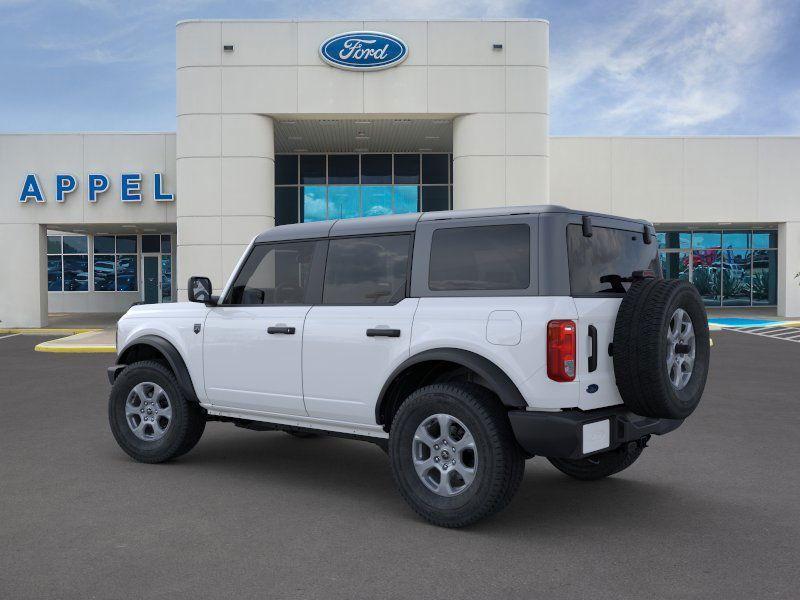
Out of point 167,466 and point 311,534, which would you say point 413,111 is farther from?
point 311,534

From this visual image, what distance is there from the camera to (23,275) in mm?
24672

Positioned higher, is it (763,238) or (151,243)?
(763,238)

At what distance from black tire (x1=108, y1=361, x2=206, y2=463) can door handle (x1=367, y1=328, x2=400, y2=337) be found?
215 cm

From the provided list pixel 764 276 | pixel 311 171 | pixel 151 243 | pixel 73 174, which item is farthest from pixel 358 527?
pixel 764 276

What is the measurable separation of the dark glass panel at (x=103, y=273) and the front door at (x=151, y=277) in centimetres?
153

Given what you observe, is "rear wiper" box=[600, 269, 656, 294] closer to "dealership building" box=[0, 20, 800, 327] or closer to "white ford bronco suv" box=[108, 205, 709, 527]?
"white ford bronco suv" box=[108, 205, 709, 527]

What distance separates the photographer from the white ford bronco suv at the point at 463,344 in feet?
14.7

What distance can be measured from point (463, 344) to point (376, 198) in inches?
851

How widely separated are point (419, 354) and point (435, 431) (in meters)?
0.51

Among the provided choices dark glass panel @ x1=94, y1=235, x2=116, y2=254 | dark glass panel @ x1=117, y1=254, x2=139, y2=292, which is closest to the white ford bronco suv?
dark glass panel @ x1=117, y1=254, x2=139, y2=292

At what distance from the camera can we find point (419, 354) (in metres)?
4.86

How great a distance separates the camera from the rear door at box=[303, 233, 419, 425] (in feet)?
16.6

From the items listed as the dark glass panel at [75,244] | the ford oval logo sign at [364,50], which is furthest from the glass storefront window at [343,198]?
the dark glass panel at [75,244]

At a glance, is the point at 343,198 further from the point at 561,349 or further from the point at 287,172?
the point at 561,349
